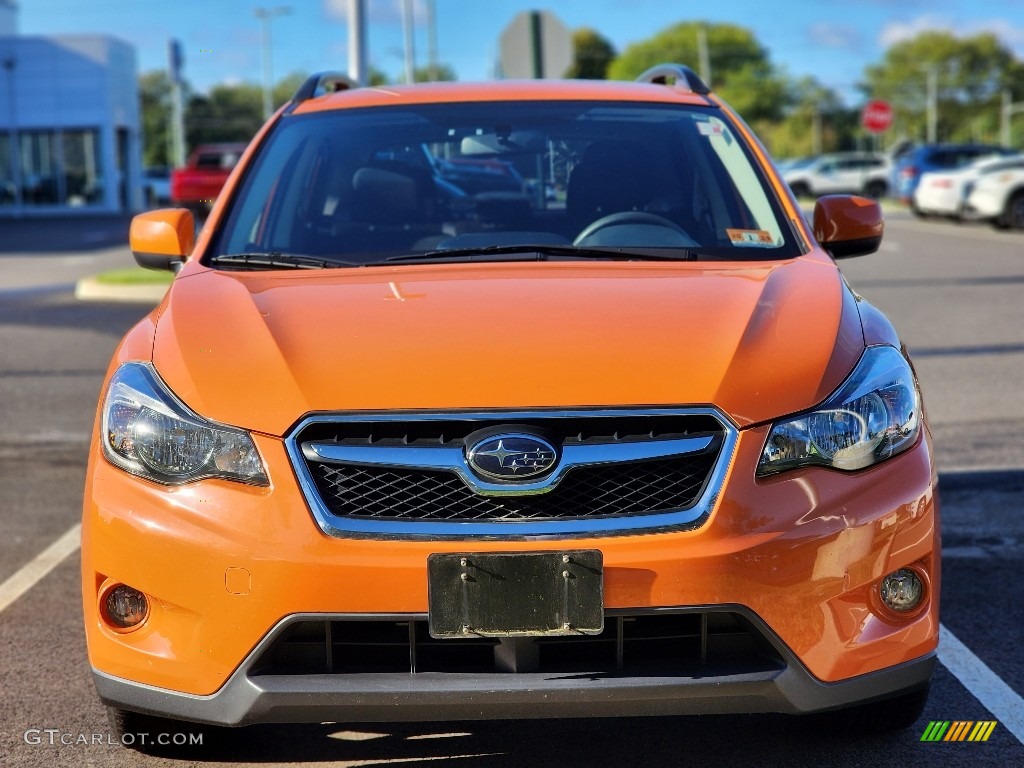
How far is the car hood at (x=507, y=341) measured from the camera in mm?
2926

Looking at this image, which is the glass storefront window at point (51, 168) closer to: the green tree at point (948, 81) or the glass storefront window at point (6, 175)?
the glass storefront window at point (6, 175)

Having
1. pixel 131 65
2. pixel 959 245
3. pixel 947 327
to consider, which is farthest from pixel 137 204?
pixel 947 327

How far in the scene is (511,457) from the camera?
2.83 m

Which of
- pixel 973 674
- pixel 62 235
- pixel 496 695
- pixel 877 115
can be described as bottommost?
pixel 62 235

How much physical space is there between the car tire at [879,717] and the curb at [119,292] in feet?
42.6

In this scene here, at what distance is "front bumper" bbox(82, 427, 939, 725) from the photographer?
2.77m

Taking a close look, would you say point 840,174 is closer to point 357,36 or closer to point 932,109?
point 357,36

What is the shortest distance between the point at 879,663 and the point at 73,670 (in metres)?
2.31

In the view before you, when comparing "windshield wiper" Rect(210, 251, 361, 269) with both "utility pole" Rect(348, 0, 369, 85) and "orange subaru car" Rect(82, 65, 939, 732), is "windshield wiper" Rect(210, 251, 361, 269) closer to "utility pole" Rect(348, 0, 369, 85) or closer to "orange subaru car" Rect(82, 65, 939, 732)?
"orange subaru car" Rect(82, 65, 939, 732)

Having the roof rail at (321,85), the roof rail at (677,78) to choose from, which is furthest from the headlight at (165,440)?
the roof rail at (677,78)

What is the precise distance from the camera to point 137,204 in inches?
2334

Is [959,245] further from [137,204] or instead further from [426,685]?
[137,204]

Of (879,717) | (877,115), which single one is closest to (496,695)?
(879,717)

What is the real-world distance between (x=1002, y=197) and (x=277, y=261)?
960 inches
